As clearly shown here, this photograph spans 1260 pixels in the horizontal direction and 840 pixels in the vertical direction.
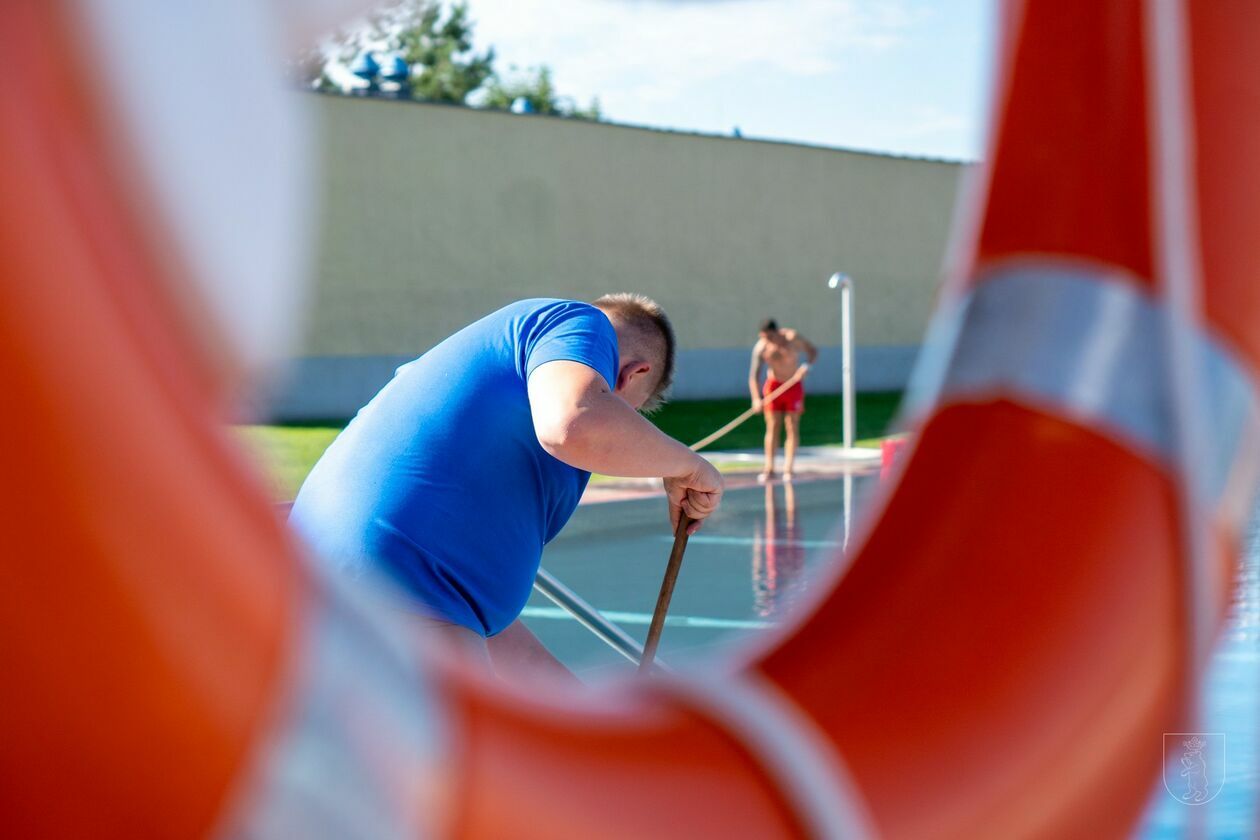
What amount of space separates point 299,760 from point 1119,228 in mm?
948

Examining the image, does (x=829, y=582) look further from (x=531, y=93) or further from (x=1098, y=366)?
(x=531, y=93)

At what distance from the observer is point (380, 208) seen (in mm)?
20031

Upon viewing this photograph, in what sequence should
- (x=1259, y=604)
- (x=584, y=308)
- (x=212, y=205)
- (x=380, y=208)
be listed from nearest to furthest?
(x=212, y=205), (x=584, y=308), (x=1259, y=604), (x=380, y=208)

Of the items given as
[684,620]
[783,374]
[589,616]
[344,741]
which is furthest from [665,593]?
[783,374]

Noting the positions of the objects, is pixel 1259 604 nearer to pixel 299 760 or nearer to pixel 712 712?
pixel 712 712

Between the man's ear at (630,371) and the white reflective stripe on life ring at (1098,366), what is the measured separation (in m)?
1.43

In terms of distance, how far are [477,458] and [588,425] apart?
23 centimetres

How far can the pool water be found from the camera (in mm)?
4668

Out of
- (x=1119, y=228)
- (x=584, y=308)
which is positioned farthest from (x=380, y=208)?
(x=1119, y=228)

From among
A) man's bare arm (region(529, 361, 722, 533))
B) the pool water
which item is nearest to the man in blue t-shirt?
man's bare arm (region(529, 361, 722, 533))

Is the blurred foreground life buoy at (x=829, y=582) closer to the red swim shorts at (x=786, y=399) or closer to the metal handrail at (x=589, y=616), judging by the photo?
the metal handrail at (x=589, y=616)

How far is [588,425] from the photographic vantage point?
2.40 m

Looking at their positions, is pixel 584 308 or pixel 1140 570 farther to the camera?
pixel 584 308

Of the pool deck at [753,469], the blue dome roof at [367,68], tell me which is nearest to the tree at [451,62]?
the blue dome roof at [367,68]
